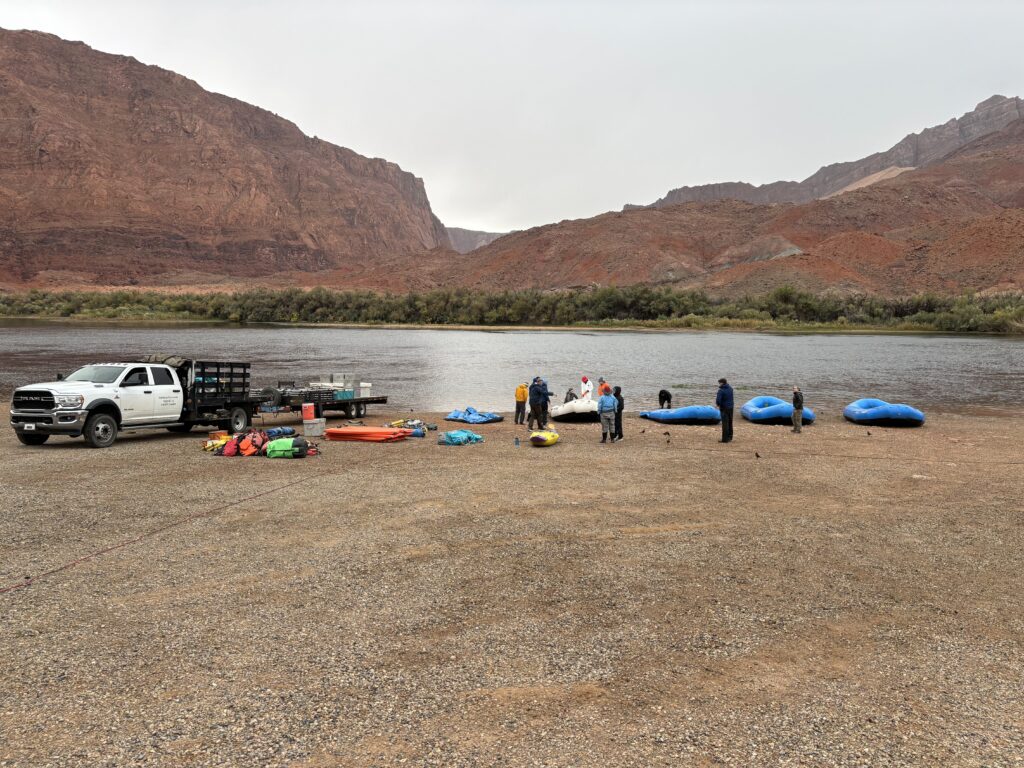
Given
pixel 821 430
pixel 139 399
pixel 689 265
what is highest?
pixel 689 265

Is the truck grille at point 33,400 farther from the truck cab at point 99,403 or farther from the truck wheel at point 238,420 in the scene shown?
the truck wheel at point 238,420

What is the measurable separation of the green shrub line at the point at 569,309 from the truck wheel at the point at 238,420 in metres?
98.6

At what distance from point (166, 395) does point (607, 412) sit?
1141 centimetres

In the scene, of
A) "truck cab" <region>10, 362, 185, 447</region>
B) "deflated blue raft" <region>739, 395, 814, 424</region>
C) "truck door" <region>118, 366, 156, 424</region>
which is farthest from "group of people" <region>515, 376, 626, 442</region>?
"truck door" <region>118, 366, 156, 424</region>

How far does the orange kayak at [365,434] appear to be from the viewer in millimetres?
19188

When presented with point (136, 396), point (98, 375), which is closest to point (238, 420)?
point (136, 396)

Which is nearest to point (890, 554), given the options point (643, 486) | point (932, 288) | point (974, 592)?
point (974, 592)

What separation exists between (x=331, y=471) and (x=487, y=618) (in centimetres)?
829

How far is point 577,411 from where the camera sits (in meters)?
24.9

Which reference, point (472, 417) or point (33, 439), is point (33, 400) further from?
point (472, 417)

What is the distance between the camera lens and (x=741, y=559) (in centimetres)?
905

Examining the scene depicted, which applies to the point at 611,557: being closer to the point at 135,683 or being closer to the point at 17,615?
the point at 135,683

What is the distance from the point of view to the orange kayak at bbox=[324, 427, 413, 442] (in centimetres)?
1919

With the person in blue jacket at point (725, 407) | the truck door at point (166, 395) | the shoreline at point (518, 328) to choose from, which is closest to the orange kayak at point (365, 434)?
the truck door at point (166, 395)
